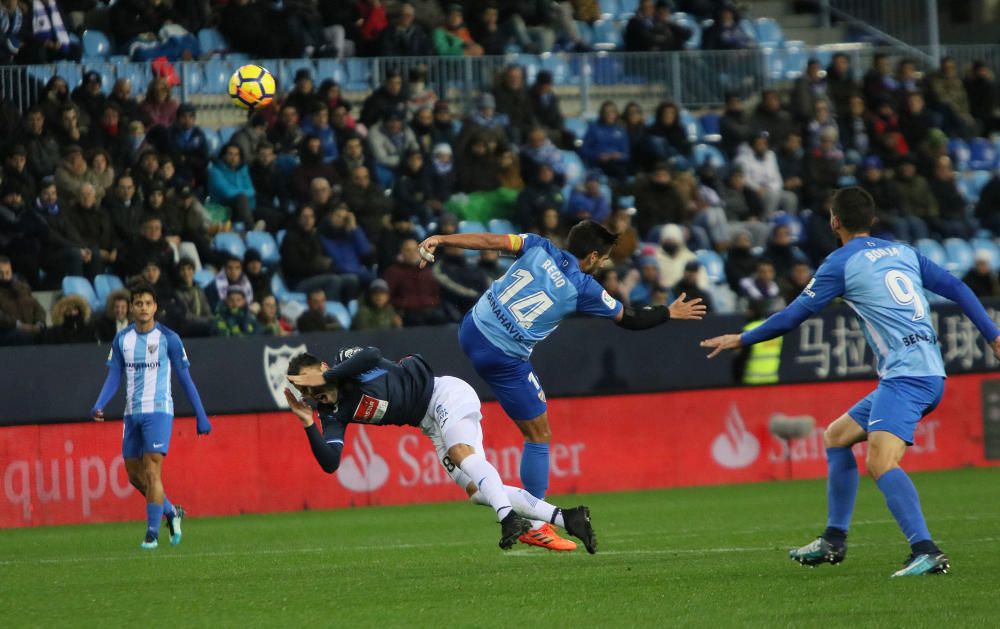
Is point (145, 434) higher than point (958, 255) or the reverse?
higher

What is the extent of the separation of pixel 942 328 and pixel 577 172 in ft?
17.2

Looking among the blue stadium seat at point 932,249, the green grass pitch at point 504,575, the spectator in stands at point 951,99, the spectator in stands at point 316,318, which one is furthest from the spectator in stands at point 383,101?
the spectator in stands at point 951,99

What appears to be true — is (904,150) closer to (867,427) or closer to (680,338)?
(680,338)

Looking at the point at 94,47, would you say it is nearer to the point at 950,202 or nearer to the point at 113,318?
the point at 113,318

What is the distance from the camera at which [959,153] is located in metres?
24.8

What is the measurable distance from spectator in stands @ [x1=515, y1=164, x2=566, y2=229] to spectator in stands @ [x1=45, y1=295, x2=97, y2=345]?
19.3 ft

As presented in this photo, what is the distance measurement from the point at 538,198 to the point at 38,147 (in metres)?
6.07

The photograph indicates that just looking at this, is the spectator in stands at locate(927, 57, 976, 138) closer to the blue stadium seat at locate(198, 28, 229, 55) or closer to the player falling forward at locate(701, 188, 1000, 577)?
the blue stadium seat at locate(198, 28, 229, 55)

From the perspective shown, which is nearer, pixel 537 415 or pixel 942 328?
pixel 537 415

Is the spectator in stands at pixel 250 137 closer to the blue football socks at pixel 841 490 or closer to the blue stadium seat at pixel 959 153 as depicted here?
the blue stadium seat at pixel 959 153

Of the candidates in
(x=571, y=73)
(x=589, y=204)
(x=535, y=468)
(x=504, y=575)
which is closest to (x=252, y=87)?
(x=589, y=204)

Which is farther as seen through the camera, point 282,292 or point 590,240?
point 282,292

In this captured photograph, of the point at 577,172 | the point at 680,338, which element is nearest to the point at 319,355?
the point at 680,338

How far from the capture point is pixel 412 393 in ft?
32.0
